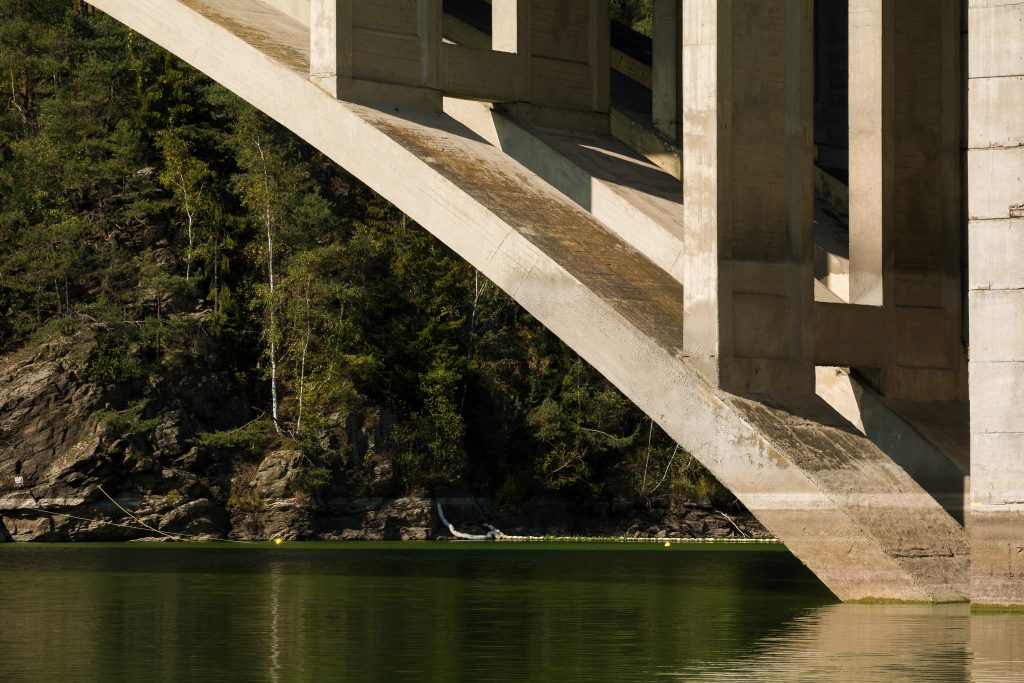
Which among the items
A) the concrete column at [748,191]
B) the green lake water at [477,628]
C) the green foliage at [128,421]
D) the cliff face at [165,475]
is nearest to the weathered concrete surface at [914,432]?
the concrete column at [748,191]

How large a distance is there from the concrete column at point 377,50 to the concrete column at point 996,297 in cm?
633

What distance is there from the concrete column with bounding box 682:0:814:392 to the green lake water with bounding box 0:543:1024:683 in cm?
203

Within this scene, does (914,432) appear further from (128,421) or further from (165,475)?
(165,475)

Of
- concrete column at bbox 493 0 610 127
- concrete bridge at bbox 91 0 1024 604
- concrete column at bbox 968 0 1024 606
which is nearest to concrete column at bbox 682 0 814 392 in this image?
concrete bridge at bbox 91 0 1024 604

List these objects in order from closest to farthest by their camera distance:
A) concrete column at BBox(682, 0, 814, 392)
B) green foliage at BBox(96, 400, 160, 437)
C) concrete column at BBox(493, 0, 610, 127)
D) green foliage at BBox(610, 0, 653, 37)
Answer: concrete column at BBox(682, 0, 814, 392)
concrete column at BBox(493, 0, 610, 127)
green foliage at BBox(96, 400, 160, 437)
green foliage at BBox(610, 0, 653, 37)

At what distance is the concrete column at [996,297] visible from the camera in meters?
12.4

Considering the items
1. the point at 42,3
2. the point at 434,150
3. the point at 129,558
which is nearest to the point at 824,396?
the point at 434,150

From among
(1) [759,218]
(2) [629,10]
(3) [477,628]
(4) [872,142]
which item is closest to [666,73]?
(4) [872,142]

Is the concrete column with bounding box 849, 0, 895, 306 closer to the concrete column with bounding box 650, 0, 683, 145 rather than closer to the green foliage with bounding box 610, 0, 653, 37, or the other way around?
the concrete column with bounding box 650, 0, 683, 145

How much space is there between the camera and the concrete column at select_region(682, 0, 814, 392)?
1441cm

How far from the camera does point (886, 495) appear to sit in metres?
14.1

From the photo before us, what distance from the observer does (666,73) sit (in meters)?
20.8

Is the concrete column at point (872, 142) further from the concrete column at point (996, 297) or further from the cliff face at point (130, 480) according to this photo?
the cliff face at point (130, 480)

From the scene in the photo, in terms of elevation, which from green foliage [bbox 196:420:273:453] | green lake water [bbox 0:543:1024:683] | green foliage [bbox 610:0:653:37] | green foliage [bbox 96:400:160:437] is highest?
green foliage [bbox 610:0:653:37]
